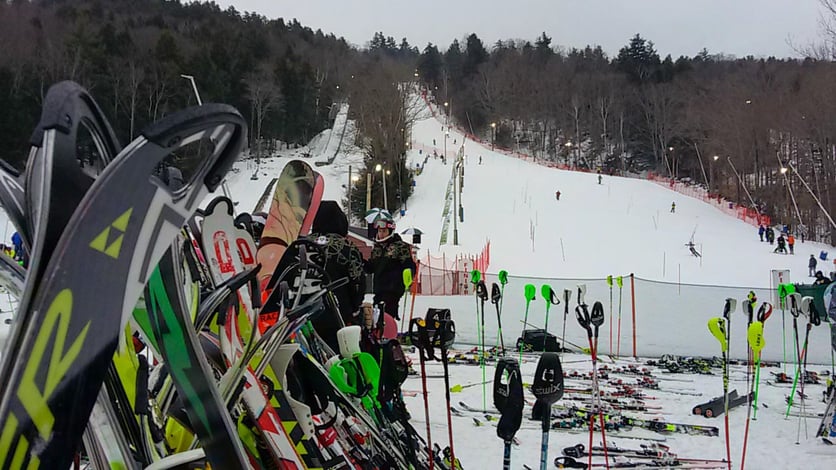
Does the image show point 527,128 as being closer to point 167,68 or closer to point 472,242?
point 167,68

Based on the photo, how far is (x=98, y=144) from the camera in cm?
112

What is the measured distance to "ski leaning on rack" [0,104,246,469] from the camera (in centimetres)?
84

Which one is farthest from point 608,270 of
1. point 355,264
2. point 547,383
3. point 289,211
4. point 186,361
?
point 186,361

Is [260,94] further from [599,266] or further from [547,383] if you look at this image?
[547,383]

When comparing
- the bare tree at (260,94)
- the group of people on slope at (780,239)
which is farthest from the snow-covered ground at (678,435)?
the bare tree at (260,94)

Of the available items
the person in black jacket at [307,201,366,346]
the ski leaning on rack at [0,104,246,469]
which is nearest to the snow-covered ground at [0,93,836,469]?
the person in black jacket at [307,201,366,346]

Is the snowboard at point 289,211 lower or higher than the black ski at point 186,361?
higher

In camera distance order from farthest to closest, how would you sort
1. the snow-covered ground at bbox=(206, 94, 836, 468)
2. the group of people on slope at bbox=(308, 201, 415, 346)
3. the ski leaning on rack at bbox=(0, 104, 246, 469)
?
the snow-covered ground at bbox=(206, 94, 836, 468)
the group of people on slope at bbox=(308, 201, 415, 346)
the ski leaning on rack at bbox=(0, 104, 246, 469)

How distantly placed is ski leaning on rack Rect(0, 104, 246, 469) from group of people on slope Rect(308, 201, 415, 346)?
10.4 ft

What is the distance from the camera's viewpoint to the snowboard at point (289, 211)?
449 cm

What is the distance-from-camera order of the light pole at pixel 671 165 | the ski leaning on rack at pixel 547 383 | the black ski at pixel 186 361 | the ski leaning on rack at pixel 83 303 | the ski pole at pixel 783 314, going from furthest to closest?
the light pole at pixel 671 165 < the ski pole at pixel 783 314 < the ski leaning on rack at pixel 547 383 < the black ski at pixel 186 361 < the ski leaning on rack at pixel 83 303

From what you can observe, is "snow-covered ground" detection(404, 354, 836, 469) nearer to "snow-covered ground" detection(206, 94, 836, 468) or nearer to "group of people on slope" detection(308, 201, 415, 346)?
"snow-covered ground" detection(206, 94, 836, 468)

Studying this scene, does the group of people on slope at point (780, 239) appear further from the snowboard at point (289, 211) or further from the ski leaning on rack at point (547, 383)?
the ski leaning on rack at point (547, 383)

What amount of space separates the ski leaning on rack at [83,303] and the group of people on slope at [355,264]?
3180 mm
